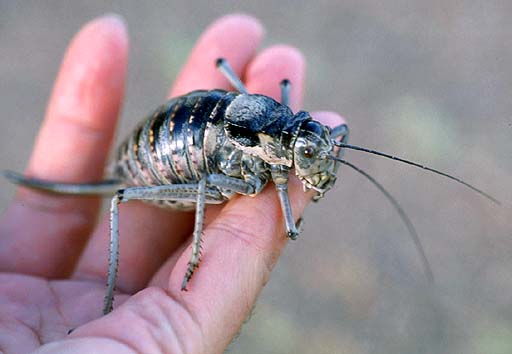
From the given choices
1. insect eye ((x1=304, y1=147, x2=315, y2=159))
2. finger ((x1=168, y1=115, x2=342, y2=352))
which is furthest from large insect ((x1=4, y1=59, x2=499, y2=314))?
finger ((x1=168, y1=115, x2=342, y2=352))

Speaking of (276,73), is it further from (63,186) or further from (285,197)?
(63,186)

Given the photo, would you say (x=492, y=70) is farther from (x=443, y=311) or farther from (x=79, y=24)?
(x=79, y=24)

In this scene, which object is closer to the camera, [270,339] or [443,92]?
[270,339]

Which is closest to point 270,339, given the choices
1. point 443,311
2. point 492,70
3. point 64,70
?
point 443,311

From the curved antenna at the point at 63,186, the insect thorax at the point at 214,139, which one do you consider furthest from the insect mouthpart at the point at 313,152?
the curved antenna at the point at 63,186

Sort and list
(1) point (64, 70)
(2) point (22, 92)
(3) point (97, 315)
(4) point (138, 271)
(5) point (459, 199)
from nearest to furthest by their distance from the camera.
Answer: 1. (3) point (97, 315)
2. (4) point (138, 271)
3. (1) point (64, 70)
4. (5) point (459, 199)
5. (2) point (22, 92)

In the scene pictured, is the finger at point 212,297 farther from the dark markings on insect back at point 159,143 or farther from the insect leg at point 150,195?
the dark markings on insect back at point 159,143

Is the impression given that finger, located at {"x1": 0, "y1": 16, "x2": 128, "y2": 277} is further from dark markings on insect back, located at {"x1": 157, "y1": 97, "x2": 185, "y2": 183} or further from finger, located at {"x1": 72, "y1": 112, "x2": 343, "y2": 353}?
finger, located at {"x1": 72, "y1": 112, "x2": 343, "y2": 353}

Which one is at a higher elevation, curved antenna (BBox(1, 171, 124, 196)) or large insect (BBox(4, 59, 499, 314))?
large insect (BBox(4, 59, 499, 314))
